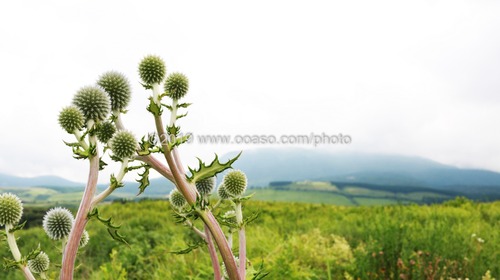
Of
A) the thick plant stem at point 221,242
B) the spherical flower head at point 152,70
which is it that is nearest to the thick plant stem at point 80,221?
the thick plant stem at point 221,242

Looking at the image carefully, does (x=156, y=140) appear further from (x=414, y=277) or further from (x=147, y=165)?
(x=414, y=277)

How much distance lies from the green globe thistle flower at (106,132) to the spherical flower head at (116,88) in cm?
14

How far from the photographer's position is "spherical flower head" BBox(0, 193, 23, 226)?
2.28 meters

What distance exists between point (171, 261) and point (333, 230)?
366 cm

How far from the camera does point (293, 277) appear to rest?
4289mm

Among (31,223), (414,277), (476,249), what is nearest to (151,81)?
(414,277)

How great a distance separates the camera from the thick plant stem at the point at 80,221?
186 centimetres

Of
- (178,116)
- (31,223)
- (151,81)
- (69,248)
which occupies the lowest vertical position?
(31,223)

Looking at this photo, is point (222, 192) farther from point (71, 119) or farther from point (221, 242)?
point (71, 119)

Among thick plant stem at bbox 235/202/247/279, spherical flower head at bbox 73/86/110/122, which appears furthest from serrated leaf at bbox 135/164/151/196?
thick plant stem at bbox 235/202/247/279

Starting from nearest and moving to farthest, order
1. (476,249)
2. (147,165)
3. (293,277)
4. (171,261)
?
1. (147,165)
2. (293,277)
3. (476,249)
4. (171,261)

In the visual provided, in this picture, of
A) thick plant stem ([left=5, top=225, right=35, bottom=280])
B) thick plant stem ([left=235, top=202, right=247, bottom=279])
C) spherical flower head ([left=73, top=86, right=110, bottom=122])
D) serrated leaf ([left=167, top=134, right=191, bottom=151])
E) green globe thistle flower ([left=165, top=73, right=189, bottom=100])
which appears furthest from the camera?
green globe thistle flower ([left=165, top=73, right=189, bottom=100])

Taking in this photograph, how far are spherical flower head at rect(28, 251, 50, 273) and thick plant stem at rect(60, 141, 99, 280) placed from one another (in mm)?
700

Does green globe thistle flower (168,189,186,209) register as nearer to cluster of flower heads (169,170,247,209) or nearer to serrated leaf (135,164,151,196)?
cluster of flower heads (169,170,247,209)
